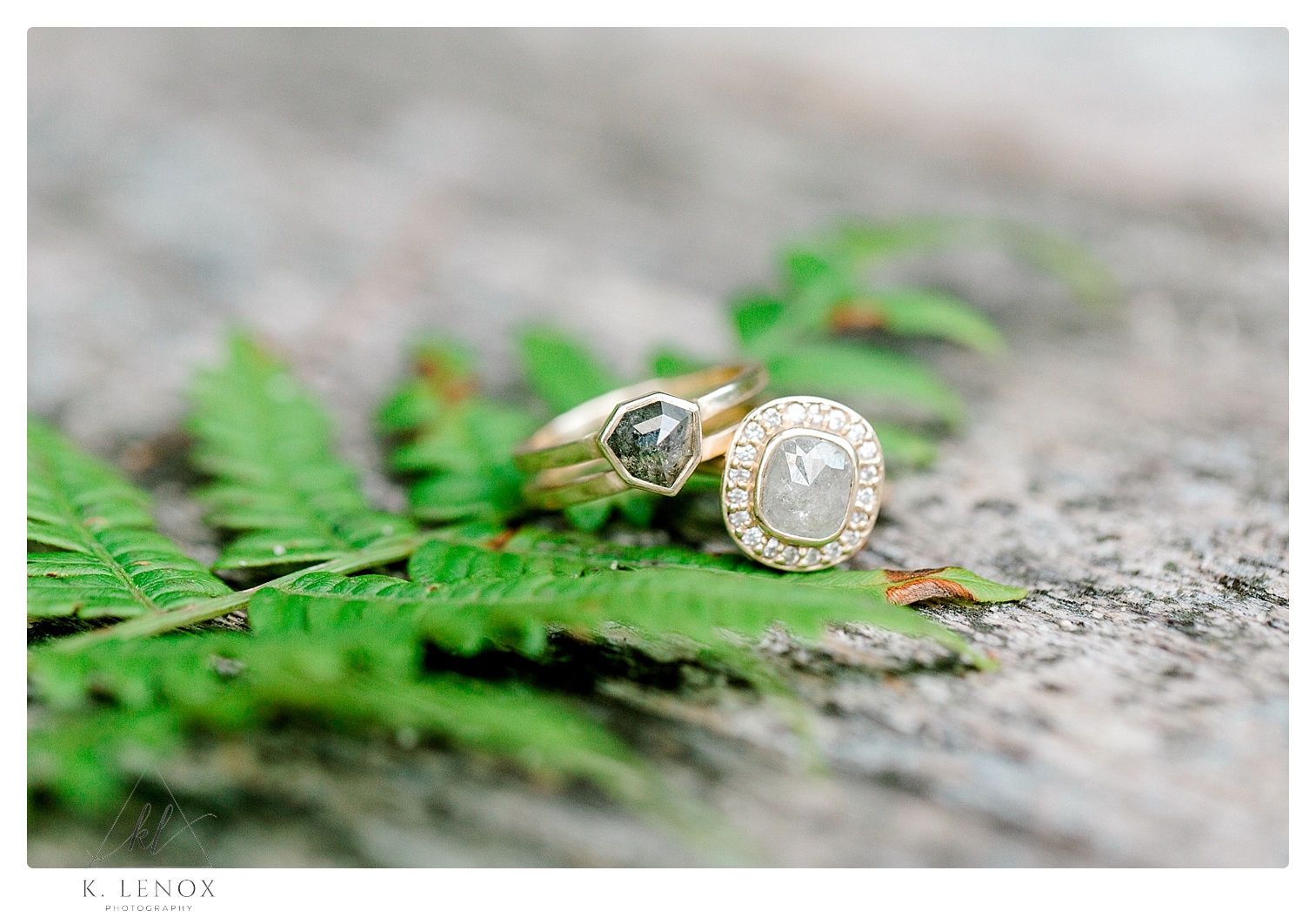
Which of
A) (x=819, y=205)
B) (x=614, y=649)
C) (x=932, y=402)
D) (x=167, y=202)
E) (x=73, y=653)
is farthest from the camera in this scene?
(x=819, y=205)

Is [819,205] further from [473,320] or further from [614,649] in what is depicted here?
[614,649]

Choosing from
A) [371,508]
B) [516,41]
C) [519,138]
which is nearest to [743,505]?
[371,508]

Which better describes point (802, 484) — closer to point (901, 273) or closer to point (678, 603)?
point (678, 603)

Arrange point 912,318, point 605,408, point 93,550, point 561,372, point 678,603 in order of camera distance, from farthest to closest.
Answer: point 605,408 < point 912,318 < point 561,372 < point 93,550 < point 678,603

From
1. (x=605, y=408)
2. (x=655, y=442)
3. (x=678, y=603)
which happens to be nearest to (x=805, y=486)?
(x=655, y=442)

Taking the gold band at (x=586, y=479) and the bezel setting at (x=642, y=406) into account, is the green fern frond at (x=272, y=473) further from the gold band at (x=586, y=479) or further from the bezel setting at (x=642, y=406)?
the bezel setting at (x=642, y=406)

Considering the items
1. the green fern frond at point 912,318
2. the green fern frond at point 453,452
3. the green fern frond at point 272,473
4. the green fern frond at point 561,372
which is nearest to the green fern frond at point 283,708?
the green fern frond at point 272,473
